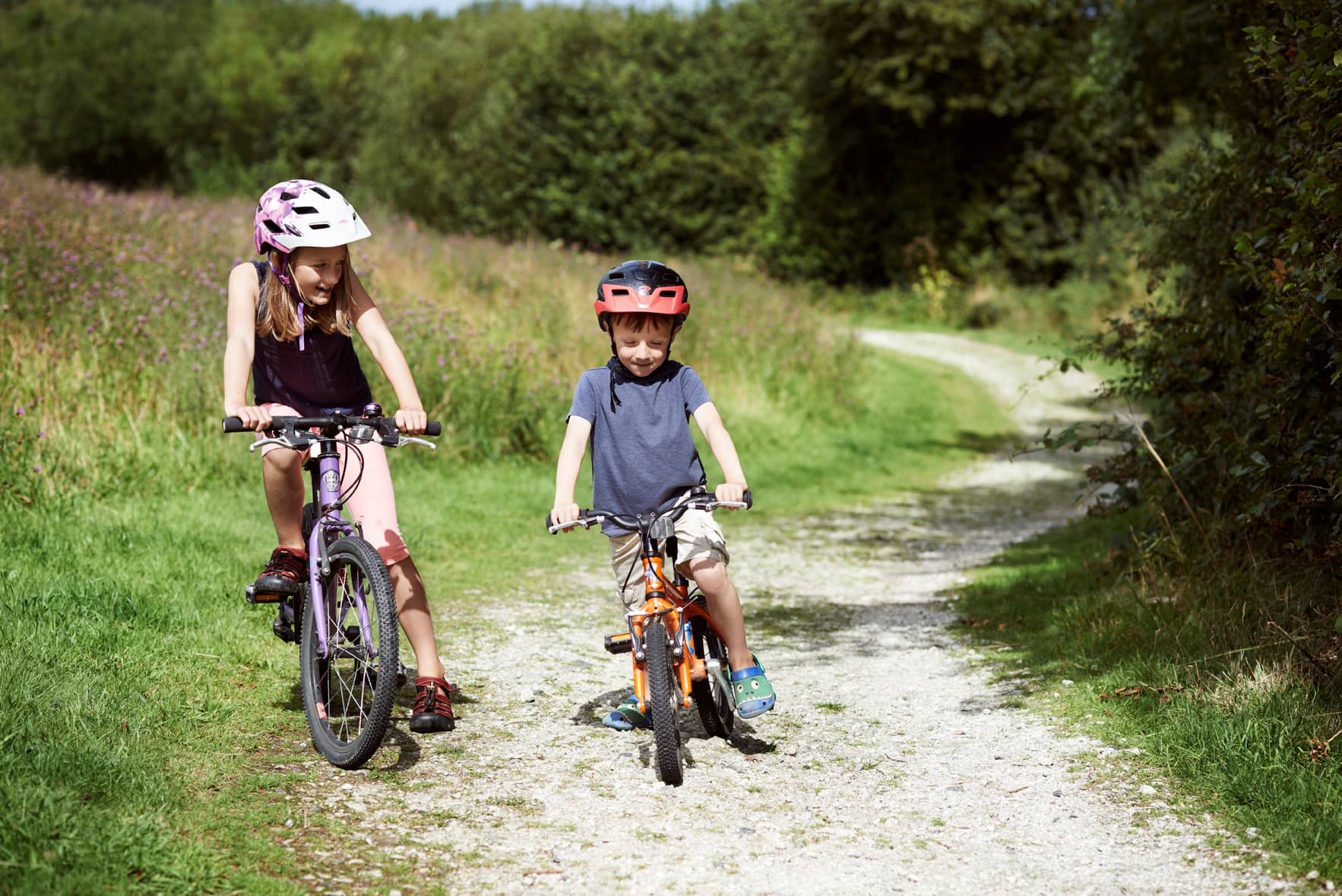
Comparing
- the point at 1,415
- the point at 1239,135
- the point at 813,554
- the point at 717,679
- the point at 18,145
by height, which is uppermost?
the point at 18,145

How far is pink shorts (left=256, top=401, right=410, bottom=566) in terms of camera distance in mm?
4914

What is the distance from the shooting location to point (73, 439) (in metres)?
8.53

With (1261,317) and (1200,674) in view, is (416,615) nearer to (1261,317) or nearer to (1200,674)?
(1200,674)

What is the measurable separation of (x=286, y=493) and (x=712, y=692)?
1957 millimetres

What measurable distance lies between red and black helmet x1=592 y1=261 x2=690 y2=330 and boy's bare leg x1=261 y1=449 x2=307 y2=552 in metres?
1.41

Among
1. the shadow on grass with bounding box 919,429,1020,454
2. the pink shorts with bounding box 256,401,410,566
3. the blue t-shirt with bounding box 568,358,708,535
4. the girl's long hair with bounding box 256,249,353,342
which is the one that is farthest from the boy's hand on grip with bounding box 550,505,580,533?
the shadow on grass with bounding box 919,429,1020,454

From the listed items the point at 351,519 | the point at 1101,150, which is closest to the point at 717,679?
the point at 351,519

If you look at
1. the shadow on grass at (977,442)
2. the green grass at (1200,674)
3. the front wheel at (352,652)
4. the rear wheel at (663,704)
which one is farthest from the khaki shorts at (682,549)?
the shadow on grass at (977,442)

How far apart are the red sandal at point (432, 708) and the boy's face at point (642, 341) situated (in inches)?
62.1

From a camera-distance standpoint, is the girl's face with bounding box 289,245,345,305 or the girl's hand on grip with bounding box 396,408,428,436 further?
the girl's face with bounding box 289,245,345,305

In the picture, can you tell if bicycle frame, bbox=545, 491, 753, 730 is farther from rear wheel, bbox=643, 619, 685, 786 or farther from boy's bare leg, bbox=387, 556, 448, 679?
boy's bare leg, bbox=387, 556, 448, 679

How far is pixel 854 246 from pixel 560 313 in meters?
23.8

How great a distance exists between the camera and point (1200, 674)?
5.54m

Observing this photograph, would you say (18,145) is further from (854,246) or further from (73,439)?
(73,439)
